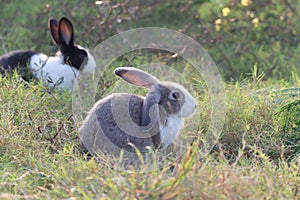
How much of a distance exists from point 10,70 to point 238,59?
2.23 m

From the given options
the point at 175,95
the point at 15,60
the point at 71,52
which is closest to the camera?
the point at 175,95

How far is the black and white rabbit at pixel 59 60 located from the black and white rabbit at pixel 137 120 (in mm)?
1352

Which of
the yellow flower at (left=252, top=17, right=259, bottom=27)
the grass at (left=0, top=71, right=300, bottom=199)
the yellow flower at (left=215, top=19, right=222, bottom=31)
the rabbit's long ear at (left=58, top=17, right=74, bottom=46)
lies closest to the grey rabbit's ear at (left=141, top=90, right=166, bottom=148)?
the grass at (left=0, top=71, right=300, bottom=199)

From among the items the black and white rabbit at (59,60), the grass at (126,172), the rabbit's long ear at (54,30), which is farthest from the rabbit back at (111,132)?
the rabbit's long ear at (54,30)

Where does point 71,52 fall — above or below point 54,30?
below

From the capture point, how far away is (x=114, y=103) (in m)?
4.30

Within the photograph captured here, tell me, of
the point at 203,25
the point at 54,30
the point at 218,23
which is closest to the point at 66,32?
the point at 54,30

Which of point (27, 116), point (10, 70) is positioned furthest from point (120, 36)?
point (27, 116)

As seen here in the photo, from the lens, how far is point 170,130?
4.30 metres

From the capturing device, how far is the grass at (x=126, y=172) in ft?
10.8

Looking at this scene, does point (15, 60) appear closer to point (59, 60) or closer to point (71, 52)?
point (59, 60)

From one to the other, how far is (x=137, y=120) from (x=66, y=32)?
75.2 inches

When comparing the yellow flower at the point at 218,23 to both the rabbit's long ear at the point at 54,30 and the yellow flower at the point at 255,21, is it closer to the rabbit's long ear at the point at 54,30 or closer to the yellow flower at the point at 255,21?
the yellow flower at the point at 255,21

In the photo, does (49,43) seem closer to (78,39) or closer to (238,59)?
(78,39)
